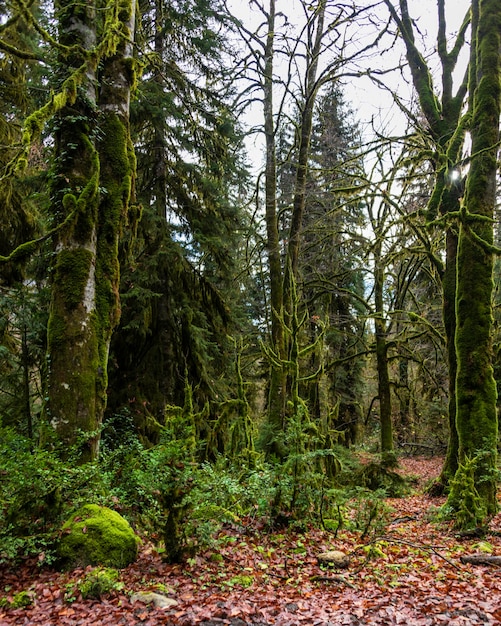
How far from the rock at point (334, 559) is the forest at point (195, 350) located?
0.03m

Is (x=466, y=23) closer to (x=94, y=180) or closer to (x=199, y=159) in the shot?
(x=199, y=159)

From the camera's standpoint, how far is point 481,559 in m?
4.64

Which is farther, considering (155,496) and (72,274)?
(72,274)

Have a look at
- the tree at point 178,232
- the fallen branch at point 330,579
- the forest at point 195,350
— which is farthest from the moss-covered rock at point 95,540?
the tree at point 178,232

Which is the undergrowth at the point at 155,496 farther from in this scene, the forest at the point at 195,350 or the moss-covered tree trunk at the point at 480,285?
the moss-covered tree trunk at the point at 480,285

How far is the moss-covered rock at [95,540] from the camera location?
4.05m

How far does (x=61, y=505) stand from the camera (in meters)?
4.37

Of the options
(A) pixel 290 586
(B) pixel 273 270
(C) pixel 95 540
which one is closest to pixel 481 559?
(A) pixel 290 586

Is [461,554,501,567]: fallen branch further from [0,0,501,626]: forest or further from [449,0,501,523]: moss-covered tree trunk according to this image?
[449,0,501,523]: moss-covered tree trunk

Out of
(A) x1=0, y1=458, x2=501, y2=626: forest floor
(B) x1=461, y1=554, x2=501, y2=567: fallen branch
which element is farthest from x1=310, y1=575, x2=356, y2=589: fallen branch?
(B) x1=461, y1=554, x2=501, y2=567: fallen branch

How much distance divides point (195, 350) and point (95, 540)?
569cm

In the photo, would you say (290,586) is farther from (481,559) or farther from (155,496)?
(481,559)

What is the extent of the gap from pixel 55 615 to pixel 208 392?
22.3 feet

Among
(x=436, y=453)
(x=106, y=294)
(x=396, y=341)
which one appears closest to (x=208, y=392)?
(x=106, y=294)
